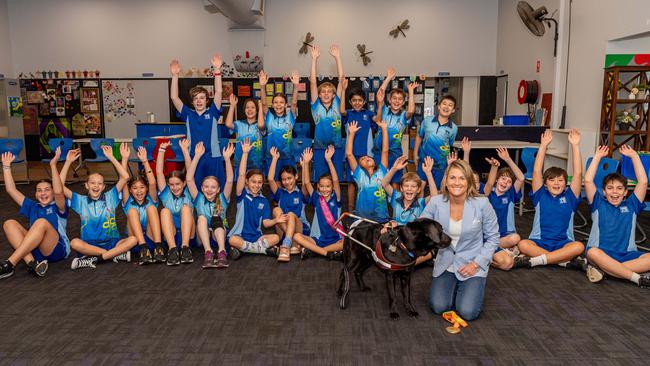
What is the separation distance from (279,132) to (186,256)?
1.69m

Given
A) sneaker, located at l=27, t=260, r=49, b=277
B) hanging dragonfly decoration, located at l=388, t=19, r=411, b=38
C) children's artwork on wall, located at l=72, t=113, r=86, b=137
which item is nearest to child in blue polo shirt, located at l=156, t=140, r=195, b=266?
sneaker, located at l=27, t=260, r=49, b=277

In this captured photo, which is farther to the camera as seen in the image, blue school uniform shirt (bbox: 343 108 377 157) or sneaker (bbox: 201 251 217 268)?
blue school uniform shirt (bbox: 343 108 377 157)

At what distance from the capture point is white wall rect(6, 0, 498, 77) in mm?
10562

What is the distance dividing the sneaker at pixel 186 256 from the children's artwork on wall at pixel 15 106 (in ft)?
27.8

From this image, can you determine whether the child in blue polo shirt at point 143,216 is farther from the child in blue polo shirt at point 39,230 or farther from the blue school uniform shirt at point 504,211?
the blue school uniform shirt at point 504,211

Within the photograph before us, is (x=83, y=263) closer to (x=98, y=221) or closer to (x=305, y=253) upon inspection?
(x=98, y=221)

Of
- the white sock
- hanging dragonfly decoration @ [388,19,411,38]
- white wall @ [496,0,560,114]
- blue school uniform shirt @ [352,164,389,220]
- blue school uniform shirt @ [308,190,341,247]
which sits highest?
hanging dragonfly decoration @ [388,19,411,38]

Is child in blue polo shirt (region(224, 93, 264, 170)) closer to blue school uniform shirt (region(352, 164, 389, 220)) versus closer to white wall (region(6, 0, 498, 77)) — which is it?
blue school uniform shirt (region(352, 164, 389, 220))

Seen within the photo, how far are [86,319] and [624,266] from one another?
3.50 meters

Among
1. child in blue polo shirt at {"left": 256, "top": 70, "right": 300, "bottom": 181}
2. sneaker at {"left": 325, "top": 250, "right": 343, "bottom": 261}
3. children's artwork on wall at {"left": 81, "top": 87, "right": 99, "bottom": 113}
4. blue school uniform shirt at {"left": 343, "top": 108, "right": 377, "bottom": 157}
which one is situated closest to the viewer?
sneaker at {"left": 325, "top": 250, "right": 343, "bottom": 261}

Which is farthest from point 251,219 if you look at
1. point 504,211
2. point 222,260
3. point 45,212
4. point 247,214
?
point 504,211

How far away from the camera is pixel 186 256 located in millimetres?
3938

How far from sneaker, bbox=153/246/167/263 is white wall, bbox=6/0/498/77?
291 inches

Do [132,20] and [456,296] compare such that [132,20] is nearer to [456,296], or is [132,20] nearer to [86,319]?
[86,319]
